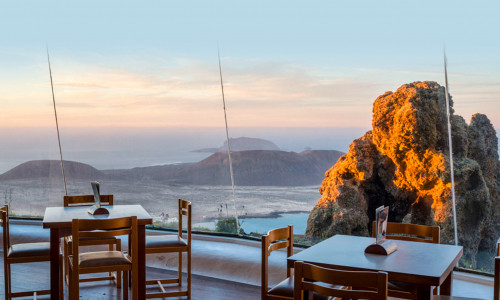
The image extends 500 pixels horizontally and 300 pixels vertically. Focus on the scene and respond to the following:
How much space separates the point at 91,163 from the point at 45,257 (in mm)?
2918

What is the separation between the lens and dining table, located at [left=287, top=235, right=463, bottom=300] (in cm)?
270

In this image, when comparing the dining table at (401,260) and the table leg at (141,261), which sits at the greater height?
the dining table at (401,260)

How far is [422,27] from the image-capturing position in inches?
192

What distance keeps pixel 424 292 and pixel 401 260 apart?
0.29 m

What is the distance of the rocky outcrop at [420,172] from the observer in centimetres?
472

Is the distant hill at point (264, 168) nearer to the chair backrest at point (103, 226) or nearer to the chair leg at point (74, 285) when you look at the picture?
the chair backrest at point (103, 226)

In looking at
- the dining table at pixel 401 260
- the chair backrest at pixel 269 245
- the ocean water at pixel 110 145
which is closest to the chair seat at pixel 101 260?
the chair backrest at pixel 269 245

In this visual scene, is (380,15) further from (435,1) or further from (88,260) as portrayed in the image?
(88,260)

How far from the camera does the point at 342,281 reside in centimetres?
244

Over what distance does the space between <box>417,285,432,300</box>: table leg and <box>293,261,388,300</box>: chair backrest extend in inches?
15.7

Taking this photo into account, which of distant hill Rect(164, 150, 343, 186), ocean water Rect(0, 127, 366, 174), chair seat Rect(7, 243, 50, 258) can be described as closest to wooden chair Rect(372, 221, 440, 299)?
distant hill Rect(164, 150, 343, 186)

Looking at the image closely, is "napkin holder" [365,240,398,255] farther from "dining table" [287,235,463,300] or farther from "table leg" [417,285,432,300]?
"table leg" [417,285,432,300]

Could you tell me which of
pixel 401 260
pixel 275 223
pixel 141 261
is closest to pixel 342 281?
pixel 401 260

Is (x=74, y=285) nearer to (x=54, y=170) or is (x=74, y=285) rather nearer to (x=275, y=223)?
(x=275, y=223)
